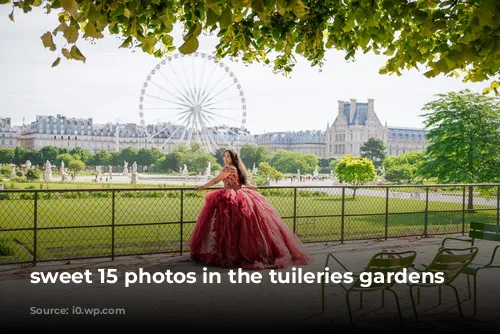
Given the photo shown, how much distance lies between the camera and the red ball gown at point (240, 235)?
796cm

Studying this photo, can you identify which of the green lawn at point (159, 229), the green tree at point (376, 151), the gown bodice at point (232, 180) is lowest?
the green lawn at point (159, 229)

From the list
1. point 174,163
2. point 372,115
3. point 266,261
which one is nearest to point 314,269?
point 266,261

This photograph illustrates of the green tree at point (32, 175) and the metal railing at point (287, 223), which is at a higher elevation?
the metal railing at point (287, 223)

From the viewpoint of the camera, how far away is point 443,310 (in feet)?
19.4

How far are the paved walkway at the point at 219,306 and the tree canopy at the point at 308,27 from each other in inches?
92.8

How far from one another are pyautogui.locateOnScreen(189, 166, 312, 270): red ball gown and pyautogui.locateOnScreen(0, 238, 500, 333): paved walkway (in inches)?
14.2

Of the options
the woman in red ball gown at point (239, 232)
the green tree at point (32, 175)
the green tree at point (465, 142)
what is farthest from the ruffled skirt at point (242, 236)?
the green tree at point (32, 175)

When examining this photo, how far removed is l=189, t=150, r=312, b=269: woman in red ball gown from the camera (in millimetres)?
7969

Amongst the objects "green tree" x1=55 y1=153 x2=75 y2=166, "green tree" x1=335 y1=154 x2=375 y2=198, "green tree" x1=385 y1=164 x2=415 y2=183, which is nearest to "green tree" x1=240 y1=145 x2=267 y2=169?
"green tree" x1=385 y1=164 x2=415 y2=183

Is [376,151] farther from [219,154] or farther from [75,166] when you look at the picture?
[75,166]

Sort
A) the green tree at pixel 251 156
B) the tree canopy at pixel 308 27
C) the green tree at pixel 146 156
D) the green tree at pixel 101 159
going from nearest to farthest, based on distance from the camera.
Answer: the tree canopy at pixel 308 27 < the green tree at pixel 146 156 < the green tree at pixel 251 156 < the green tree at pixel 101 159

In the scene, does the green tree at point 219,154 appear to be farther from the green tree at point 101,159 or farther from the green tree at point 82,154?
the green tree at point 82,154

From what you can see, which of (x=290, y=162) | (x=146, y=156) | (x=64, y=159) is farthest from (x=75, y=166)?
(x=290, y=162)

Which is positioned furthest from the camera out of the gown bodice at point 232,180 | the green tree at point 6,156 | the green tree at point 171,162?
the green tree at point 6,156
